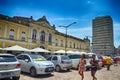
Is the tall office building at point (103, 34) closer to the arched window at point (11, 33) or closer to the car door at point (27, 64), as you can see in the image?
the arched window at point (11, 33)

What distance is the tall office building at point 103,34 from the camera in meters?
115

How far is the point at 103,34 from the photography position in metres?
121

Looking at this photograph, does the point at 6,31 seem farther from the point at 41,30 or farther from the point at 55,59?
the point at 55,59

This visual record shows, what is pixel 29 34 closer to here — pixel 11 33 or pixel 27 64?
pixel 11 33

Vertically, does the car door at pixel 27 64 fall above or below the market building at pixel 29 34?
below

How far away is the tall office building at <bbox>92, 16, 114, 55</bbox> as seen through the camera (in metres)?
115

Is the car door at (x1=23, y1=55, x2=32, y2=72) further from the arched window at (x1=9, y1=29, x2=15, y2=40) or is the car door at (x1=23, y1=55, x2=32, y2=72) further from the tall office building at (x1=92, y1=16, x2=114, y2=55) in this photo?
the tall office building at (x1=92, y1=16, x2=114, y2=55)

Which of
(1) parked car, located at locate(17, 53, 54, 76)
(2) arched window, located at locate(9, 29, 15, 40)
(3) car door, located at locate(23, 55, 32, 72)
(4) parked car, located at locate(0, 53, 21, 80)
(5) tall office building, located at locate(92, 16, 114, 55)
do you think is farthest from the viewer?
(5) tall office building, located at locate(92, 16, 114, 55)

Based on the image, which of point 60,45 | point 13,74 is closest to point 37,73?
point 13,74

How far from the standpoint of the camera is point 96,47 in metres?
124

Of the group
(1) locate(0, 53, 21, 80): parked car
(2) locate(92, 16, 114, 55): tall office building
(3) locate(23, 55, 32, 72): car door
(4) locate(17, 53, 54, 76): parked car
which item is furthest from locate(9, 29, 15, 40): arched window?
(2) locate(92, 16, 114, 55): tall office building

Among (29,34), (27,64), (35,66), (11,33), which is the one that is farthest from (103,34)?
(35,66)

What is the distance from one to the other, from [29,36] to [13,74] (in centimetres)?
2314

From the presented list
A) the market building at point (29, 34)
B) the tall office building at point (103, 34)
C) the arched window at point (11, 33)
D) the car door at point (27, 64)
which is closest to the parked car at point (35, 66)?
the car door at point (27, 64)
